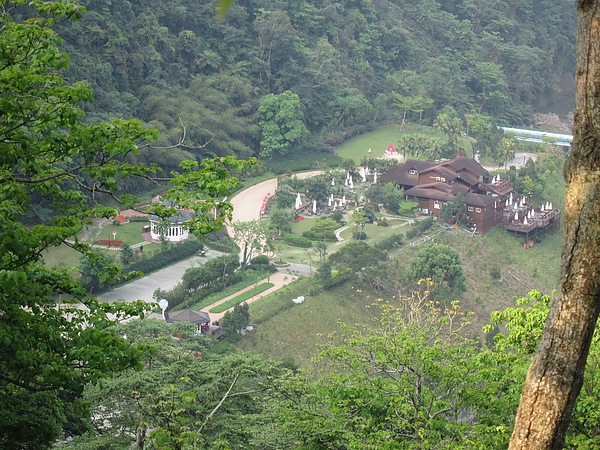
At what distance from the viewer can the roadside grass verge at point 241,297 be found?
16781mm

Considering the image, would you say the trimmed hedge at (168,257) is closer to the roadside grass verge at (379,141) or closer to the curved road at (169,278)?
the curved road at (169,278)

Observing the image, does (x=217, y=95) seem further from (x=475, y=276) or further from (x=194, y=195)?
(x=194, y=195)

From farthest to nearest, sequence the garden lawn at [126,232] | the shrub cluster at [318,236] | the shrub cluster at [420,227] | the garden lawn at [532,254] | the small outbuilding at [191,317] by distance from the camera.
Answer: the shrub cluster at [420,227] → the garden lawn at [532,254] → the shrub cluster at [318,236] → the garden lawn at [126,232] → the small outbuilding at [191,317]

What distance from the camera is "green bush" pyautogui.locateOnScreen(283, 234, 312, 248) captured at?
20.6 meters

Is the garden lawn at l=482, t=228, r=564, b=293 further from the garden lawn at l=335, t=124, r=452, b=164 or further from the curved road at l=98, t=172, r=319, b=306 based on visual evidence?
the garden lawn at l=335, t=124, r=452, b=164

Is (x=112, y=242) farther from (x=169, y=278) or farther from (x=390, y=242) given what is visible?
(x=390, y=242)

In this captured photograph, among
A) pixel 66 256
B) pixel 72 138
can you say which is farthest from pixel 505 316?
pixel 66 256

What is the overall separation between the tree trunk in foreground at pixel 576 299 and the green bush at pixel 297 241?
17.6m

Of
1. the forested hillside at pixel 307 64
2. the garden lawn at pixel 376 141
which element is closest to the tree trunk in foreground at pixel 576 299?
the forested hillside at pixel 307 64

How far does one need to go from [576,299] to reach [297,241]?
17.8 meters

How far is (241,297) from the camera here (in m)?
17.4

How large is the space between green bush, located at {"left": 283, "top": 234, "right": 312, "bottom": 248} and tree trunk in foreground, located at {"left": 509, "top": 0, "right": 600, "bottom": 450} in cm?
1761

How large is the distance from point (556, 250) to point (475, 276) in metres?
3.63

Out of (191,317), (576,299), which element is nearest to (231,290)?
(191,317)
